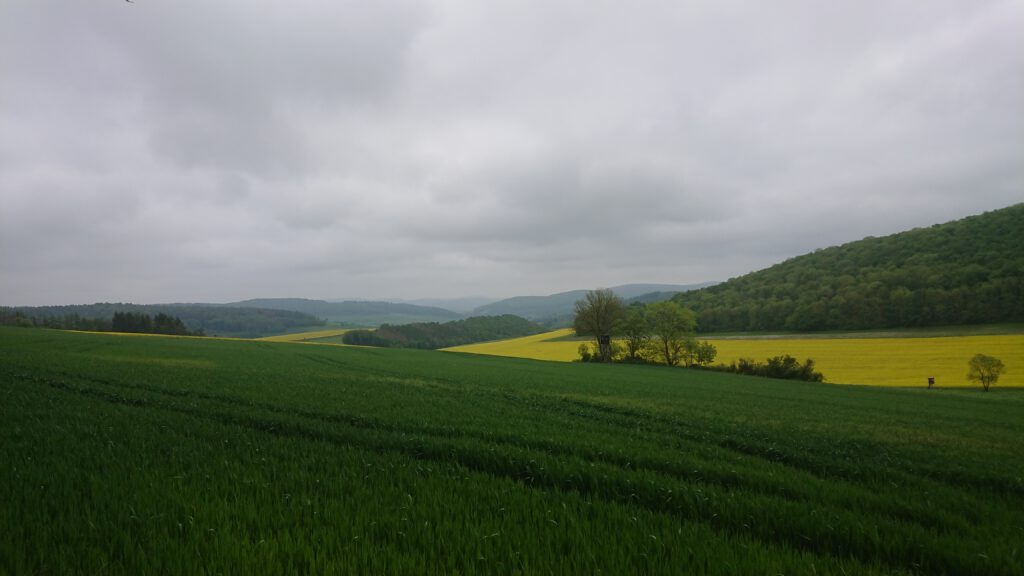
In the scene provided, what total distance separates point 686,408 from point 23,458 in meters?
19.0

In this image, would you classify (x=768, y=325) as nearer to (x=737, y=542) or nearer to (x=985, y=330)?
(x=985, y=330)

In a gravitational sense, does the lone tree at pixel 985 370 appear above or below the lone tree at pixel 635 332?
below

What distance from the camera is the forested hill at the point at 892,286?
61.3 meters

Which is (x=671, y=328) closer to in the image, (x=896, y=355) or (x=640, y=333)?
(x=640, y=333)

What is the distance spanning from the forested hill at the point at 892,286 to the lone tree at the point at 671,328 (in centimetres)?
3255

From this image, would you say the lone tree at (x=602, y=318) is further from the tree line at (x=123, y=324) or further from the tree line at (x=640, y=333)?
the tree line at (x=123, y=324)

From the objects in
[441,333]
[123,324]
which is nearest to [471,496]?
[441,333]

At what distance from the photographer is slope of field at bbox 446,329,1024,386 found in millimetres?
44406

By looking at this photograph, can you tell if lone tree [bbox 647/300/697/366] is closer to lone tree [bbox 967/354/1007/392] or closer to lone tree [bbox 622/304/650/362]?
lone tree [bbox 622/304/650/362]

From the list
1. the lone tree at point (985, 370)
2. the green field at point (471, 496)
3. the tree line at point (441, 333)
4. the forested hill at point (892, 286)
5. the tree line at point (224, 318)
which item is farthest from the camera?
the tree line at point (224, 318)

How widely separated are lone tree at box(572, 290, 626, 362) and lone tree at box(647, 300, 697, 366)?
15.1 feet

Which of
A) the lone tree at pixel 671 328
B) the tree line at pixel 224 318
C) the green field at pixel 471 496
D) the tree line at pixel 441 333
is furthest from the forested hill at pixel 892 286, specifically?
the tree line at pixel 224 318

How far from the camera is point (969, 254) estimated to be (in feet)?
242

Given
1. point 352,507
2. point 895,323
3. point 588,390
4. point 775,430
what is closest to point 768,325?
point 895,323
